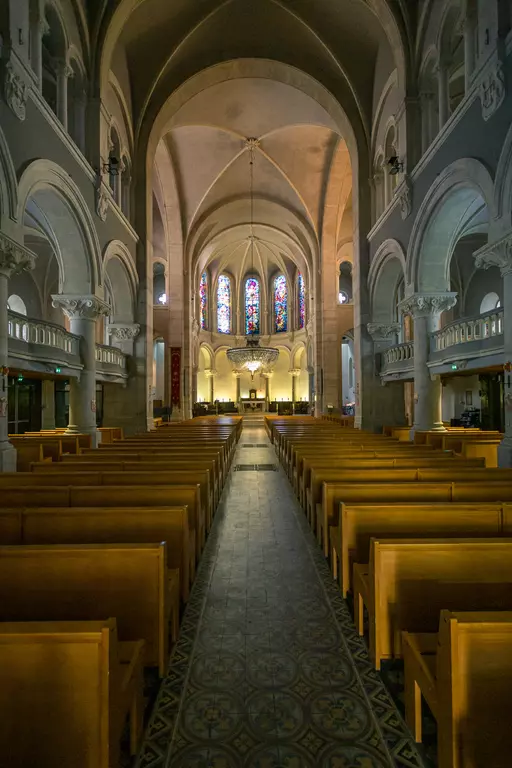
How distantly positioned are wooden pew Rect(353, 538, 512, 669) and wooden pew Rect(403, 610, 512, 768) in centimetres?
72

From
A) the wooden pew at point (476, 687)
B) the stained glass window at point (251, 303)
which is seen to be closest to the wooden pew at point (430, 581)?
the wooden pew at point (476, 687)

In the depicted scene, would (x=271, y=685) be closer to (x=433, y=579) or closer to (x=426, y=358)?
(x=433, y=579)

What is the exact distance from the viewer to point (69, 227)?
10664mm

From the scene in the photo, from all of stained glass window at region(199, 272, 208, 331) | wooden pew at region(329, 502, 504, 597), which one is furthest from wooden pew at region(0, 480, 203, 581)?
stained glass window at region(199, 272, 208, 331)

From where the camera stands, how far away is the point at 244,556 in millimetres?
4797

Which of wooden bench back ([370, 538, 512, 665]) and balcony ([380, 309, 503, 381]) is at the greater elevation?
balcony ([380, 309, 503, 381])

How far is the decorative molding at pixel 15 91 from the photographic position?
7.17m

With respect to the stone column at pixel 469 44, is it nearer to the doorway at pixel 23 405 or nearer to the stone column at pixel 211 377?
the doorway at pixel 23 405

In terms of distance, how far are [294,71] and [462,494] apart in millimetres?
16746

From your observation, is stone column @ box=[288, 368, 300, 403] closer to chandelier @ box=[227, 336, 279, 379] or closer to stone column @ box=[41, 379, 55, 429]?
chandelier @ box=[227, 336, 279, 379]

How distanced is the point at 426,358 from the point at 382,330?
3.60 m

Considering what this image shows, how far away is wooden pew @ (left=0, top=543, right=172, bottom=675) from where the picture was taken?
2.32m

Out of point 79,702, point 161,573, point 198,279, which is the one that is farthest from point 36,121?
point 198,279

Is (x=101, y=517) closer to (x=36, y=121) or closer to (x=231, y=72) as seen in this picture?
(x=36, y=121)
